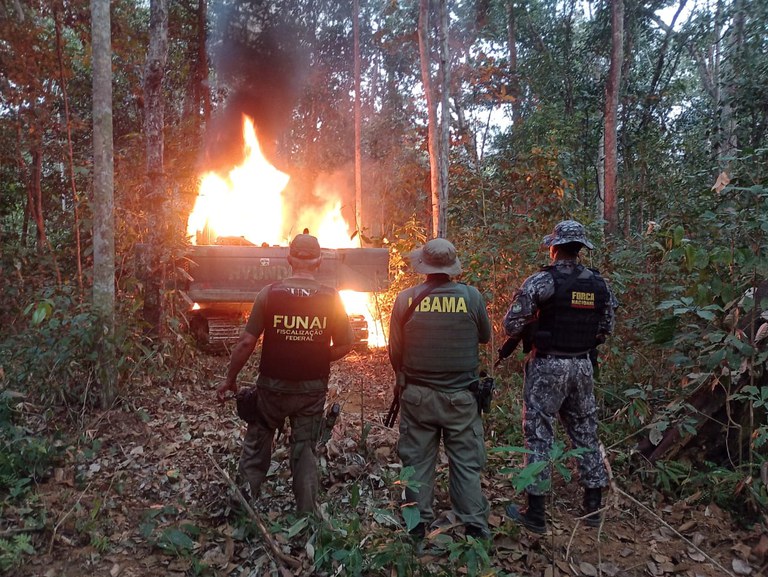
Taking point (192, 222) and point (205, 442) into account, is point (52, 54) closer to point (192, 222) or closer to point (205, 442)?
point (192, 222)

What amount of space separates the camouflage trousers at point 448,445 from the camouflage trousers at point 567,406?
50 cm

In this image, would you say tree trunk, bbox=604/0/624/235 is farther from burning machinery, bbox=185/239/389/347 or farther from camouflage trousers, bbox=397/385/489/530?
camouflage trousers, bbox=397/385/489/530

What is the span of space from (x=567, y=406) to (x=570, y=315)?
27.4 inches

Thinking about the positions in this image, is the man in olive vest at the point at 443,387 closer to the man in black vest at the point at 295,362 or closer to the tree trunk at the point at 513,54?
the man in black vest at the point at 295,362

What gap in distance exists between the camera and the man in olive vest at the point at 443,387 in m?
3.61

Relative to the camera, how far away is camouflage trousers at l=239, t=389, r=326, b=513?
144 inches

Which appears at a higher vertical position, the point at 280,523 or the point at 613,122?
the point at 613,122

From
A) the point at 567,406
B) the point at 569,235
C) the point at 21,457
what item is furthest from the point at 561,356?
the point at 21,457

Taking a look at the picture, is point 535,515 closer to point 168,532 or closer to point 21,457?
point 168,532

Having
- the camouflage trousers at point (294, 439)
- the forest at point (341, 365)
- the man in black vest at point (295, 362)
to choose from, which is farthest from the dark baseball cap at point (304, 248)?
the forest at point (341, 365)

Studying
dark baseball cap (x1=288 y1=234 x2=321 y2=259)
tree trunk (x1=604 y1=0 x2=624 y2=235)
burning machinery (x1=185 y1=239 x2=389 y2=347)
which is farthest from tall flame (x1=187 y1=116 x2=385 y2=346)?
dark baseball cap (x1=288 y1=234 x2=321 y2=259)

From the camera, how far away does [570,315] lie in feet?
12.8

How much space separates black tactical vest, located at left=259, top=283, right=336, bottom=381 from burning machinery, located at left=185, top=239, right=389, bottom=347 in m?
5.39

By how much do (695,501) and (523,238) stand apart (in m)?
3.77
